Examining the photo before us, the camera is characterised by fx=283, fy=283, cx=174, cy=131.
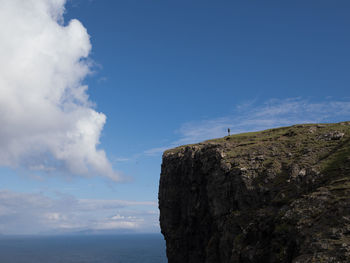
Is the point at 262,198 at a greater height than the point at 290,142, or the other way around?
the point at 290,142

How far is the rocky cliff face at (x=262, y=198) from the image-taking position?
2411 centimetres

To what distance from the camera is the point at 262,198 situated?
37000mm

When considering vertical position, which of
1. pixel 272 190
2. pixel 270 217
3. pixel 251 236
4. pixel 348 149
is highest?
pixel 348 149

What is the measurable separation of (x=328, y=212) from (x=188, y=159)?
1441 inches

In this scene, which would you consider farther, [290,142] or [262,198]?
[290,142]

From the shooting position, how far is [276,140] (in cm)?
4988

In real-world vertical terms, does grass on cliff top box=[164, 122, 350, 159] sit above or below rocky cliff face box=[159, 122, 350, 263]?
above

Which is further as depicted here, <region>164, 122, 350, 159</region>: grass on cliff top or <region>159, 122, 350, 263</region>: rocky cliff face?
<region>164, 122, 350, 159</region>: grass on cliff top

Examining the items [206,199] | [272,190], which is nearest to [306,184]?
[272,190]

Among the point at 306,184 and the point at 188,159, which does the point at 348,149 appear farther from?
the point at 188,159

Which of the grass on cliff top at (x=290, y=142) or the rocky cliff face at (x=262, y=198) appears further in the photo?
the grass on cliff top at (x=290, y=142)

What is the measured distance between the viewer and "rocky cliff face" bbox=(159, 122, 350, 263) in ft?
79.1

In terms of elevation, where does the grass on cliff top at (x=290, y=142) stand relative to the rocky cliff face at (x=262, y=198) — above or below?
above

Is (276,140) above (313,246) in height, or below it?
above
